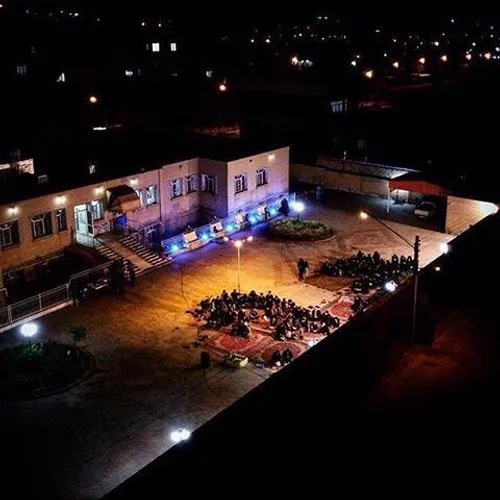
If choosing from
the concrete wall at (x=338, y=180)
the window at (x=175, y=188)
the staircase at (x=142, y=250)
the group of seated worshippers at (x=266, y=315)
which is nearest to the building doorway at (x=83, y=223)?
the staircase at (x=142, y=250)

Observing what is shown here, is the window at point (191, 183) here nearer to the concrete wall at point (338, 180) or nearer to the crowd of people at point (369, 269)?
the crowd of people at point (369, 269)

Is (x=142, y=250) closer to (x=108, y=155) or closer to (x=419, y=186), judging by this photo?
(x=108, y=155)

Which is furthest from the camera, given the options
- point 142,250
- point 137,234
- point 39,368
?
point 137,234

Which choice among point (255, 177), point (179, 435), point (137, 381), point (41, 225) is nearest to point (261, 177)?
point (255, 177)

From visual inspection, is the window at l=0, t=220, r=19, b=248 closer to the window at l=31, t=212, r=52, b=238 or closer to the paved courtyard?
the window at l=31, t=212, r=52, b=238

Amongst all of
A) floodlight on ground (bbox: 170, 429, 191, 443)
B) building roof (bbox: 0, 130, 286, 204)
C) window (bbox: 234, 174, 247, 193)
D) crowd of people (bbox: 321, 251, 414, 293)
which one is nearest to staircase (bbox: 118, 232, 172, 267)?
building roof (bbox: 0, 130, 286, 204)

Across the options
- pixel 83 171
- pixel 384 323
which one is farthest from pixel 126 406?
pixel 83 171

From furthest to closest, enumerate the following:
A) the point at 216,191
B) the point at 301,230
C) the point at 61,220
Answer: the point at 216,191, the point at 301,230, the point at 61,220

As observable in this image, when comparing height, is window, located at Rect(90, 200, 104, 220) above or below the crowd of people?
above
